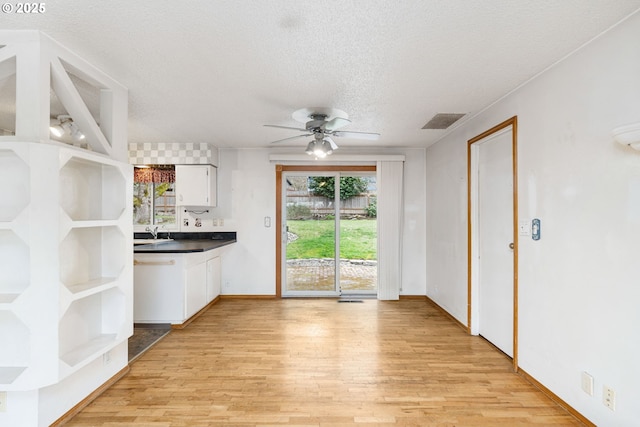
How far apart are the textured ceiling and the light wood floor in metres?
2.44

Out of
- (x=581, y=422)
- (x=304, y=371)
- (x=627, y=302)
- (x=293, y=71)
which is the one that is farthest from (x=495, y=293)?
(x=293, y=71)

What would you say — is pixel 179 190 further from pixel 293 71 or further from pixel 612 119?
pixel 612 119

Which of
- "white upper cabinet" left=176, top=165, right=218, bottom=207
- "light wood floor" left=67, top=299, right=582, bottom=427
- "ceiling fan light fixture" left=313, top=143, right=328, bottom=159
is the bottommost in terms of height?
"light wood floor" left=67, top=299, right=582, bottom=427

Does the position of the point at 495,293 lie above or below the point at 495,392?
above

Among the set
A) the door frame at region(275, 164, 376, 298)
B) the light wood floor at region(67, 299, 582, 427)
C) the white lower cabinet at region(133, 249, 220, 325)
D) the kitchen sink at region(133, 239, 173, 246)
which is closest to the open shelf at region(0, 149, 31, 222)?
the light wood floor at region(67, 299, 582, 427)

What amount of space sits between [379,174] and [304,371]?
316 centimetres

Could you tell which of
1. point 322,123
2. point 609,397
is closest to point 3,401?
point 322,123

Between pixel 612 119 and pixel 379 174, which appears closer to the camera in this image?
pixel 612 119

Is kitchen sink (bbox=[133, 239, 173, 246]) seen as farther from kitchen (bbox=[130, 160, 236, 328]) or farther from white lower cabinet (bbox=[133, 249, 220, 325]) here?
white lower cabinet (bbox=[133, 249, 220, 325])

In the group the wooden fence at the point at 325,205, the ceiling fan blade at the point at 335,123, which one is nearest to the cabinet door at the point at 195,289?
the wooden fence at the point at 325,205

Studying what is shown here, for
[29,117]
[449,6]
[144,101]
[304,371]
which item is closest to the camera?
[449,6]

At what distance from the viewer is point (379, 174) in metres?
4.76

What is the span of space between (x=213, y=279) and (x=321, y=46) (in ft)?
12.1

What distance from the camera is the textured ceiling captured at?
5.15 ft
